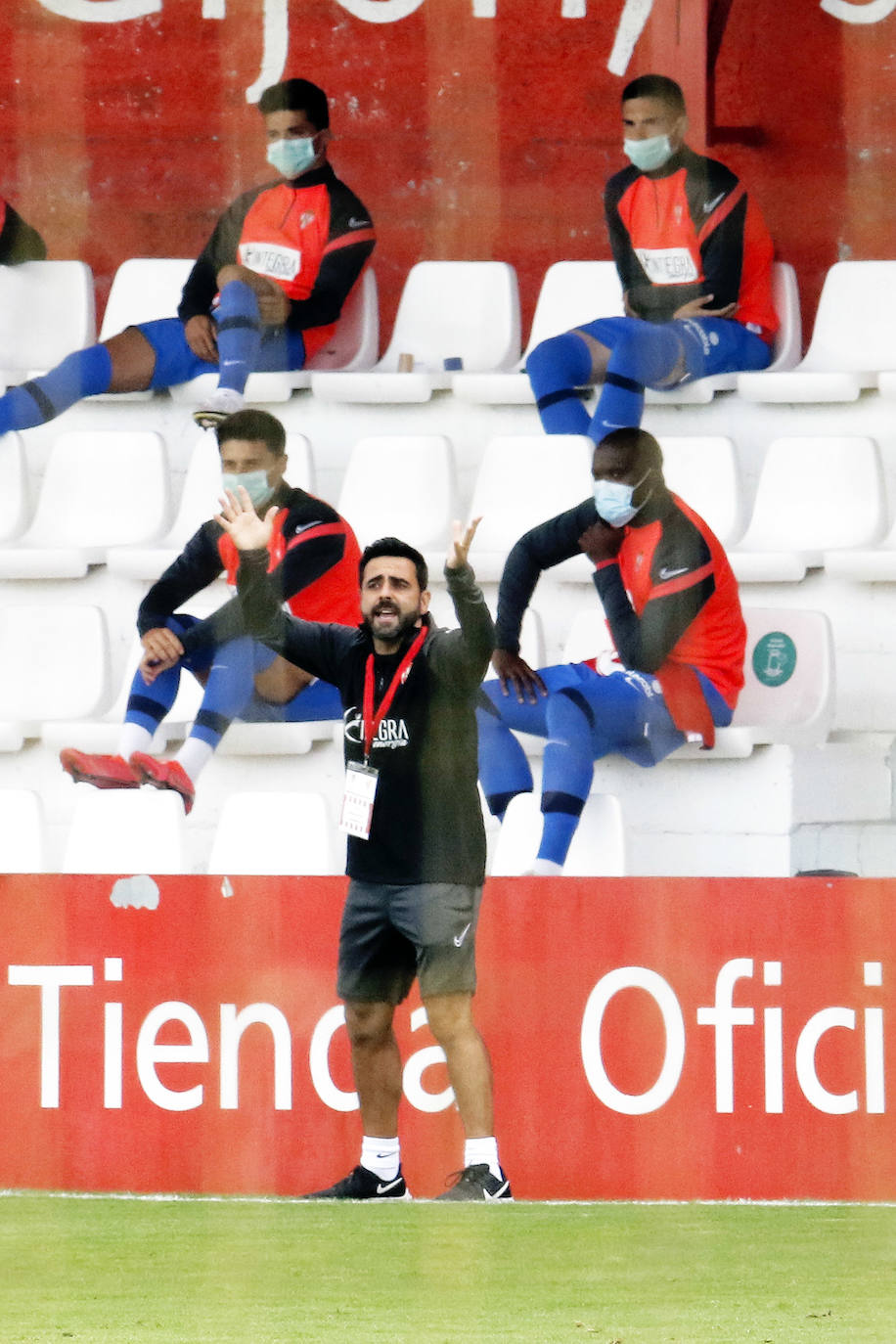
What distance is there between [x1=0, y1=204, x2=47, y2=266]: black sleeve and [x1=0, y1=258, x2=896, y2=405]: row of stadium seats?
28 millimetres

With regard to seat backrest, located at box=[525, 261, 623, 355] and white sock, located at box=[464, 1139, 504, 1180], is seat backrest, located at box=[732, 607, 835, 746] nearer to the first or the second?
seat backrest, located at box=[525, 261, 623, 355]

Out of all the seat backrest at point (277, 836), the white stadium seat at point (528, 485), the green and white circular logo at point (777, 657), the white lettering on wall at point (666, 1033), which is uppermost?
the white stadium seat at point (528, 485)

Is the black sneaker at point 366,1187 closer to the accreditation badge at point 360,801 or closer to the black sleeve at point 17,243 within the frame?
the accreditation badge at point 360,801

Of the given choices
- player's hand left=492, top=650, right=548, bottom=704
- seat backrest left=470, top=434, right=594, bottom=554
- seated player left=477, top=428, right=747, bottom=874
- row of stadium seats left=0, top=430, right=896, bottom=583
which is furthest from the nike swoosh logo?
seat backrest left=470, top=434, right=594, bottom=554

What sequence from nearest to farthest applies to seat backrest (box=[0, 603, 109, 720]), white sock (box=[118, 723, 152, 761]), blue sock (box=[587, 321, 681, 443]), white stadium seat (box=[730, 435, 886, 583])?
white sock (box=[118, 723, 152, 761]) < blue sock (box=[587, 321, 681, 443]) < white stadium seat (box=[730, 435, 886, 583]) < seat backrest (box=[0, 603, 109, 720])

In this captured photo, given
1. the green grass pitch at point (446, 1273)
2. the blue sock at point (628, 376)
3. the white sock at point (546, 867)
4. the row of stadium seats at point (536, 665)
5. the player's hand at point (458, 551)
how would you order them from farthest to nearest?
1. the blue sock at point (628, 376)
2. the row of stadium seats at point (536, 665)
3. the white sock at point (546, 867)
4. the player's hand at point (458, 551)
5. the green grass pitch at point (446, 1273)

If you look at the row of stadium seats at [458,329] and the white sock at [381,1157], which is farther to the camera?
the row of stadium seats at [458,329]

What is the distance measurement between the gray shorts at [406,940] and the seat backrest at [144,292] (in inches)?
108

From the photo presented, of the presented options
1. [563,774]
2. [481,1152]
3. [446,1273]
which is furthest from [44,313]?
[446,1273]

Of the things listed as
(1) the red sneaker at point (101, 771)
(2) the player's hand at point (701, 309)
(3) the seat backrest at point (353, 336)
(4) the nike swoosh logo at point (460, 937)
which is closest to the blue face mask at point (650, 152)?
(2) the player's hand at point (701, 309)

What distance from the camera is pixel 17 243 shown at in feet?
20.5

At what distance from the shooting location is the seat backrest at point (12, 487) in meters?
5.82

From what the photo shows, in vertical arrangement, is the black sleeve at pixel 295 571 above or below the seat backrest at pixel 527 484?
below

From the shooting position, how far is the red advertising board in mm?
3902
